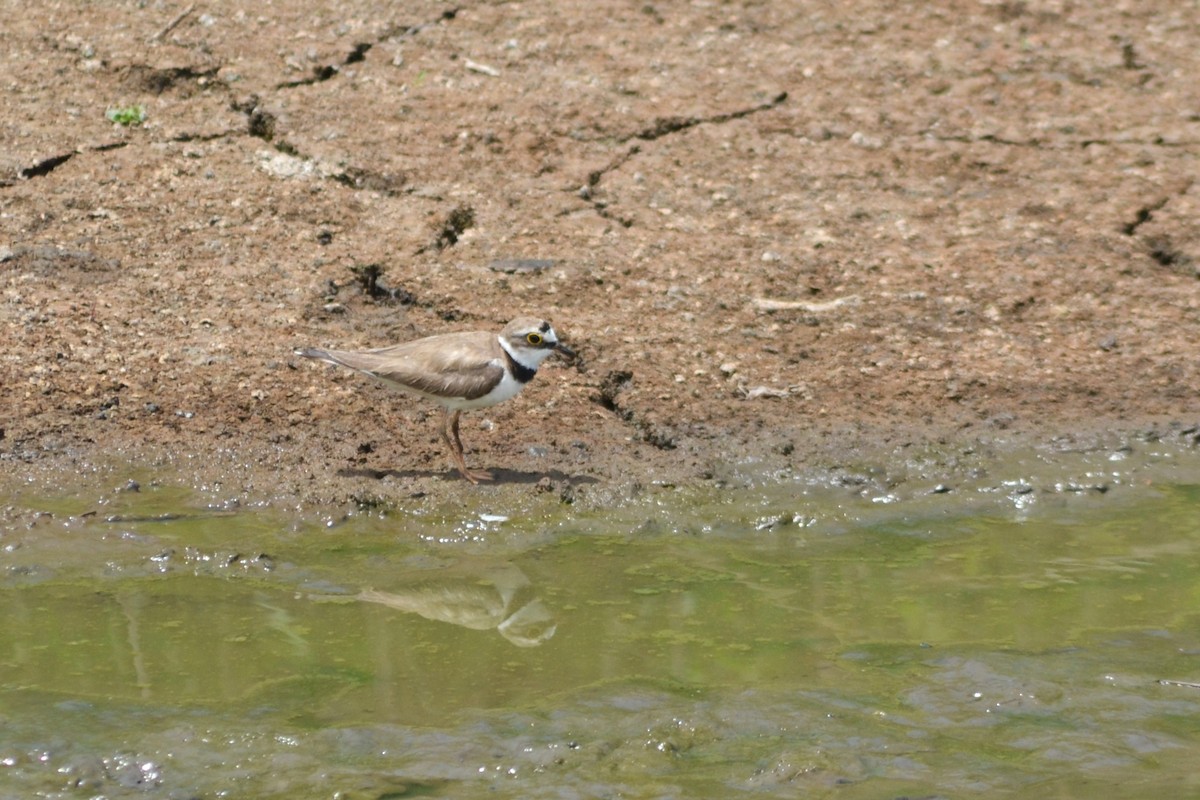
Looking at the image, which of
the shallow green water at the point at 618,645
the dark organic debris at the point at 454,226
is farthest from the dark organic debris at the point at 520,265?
the shallow green water at the point at 618,645

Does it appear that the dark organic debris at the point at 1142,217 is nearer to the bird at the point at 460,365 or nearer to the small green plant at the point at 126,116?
A: the bird at the point at 460,365

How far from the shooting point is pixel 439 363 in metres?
6.91

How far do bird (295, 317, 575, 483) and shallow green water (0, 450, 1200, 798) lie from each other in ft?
1.63

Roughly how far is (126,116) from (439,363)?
352cm

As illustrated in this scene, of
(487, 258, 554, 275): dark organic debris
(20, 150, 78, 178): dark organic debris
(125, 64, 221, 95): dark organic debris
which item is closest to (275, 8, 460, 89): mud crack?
(125, 64, 221, 95): dark organic debris

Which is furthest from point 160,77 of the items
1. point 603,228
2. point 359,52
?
point 603,228

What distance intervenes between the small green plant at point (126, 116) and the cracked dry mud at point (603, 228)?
80 millimetres

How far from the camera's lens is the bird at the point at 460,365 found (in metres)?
6.88

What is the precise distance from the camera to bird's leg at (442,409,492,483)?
693cm

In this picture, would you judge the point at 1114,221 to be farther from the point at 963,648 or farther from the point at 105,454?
the point at 105,454

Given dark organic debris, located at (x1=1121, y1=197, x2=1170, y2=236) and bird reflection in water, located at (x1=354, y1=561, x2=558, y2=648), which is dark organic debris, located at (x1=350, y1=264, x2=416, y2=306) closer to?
bird reflection in water, located at (x1=354, y1=561, x2=558, y2=648)

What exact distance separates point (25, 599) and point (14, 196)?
3416 millimetres

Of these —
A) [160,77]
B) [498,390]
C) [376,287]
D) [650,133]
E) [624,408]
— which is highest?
[160,77]

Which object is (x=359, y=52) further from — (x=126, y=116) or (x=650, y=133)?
(x=650, y=133)
